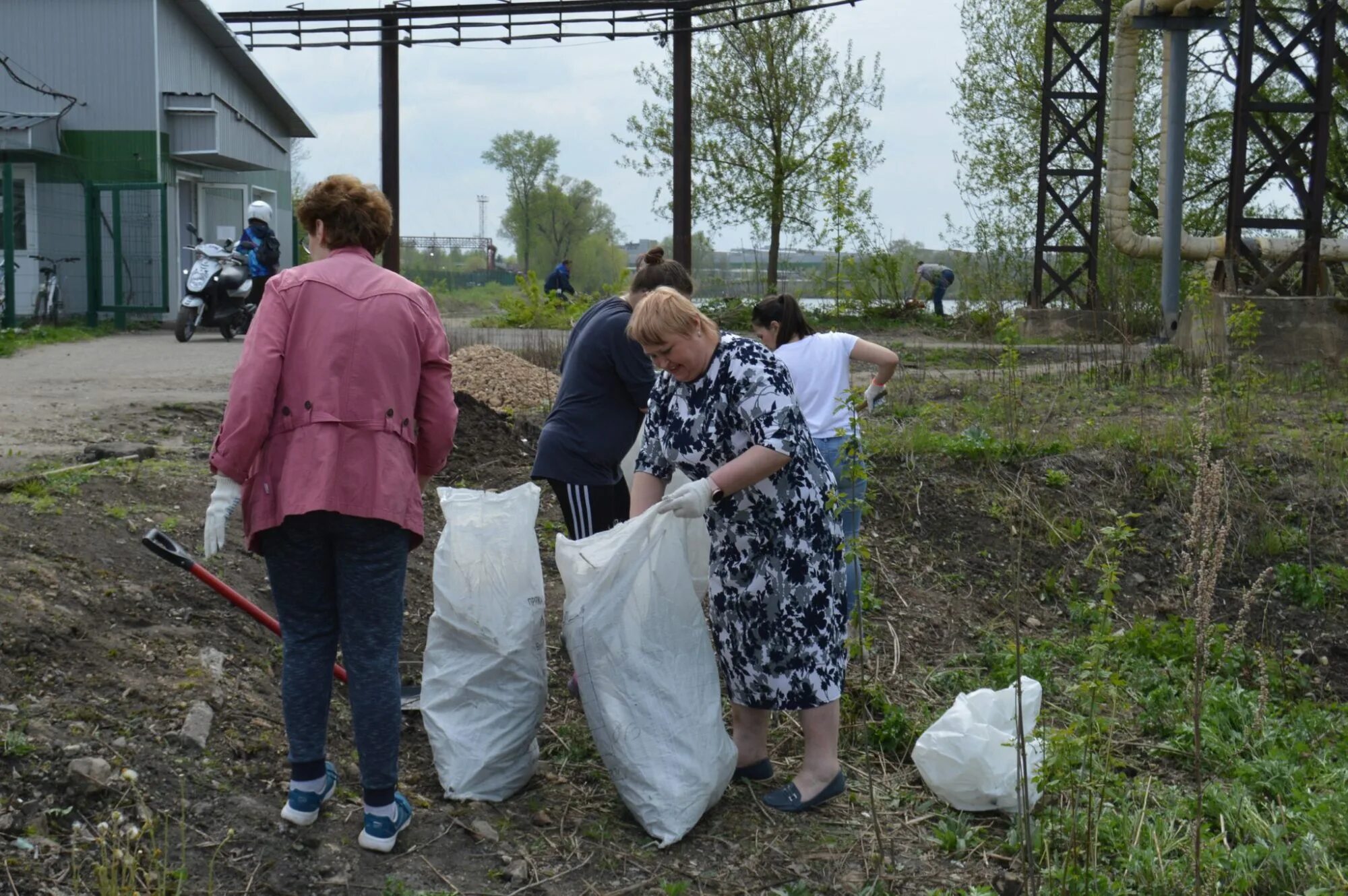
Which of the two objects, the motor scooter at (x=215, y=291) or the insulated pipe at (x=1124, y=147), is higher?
the insulated pipe at (x=1124, y=147)

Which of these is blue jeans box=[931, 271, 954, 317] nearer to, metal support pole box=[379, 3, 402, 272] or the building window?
metal support pole box=[379, 3, 402, 272]

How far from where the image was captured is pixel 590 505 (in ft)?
14.5

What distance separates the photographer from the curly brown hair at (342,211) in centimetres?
317

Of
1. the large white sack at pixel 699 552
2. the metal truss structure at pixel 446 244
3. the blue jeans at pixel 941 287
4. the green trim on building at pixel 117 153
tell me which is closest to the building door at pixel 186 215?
the green trim on building at pixel 117 153

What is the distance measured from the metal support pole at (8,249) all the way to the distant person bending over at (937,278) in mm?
14027

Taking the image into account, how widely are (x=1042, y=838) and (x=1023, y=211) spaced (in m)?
23.6

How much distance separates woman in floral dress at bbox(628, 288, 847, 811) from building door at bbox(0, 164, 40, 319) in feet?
52.1

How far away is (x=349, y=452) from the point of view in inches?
120

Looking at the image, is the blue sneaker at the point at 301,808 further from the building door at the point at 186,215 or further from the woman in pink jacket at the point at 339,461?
the building door at the point at 186,215

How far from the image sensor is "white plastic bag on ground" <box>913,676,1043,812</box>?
3680 mm

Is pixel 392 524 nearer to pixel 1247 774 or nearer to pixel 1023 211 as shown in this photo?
pixel 1247 774

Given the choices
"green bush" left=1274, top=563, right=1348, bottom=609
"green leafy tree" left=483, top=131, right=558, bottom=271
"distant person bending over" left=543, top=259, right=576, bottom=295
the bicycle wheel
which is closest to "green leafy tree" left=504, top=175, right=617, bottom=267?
"green leafy tree" left=483, top=131, right=558, bottom=271

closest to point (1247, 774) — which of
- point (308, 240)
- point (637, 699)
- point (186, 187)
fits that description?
point (637, 699)

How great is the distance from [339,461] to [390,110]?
16369 mm
